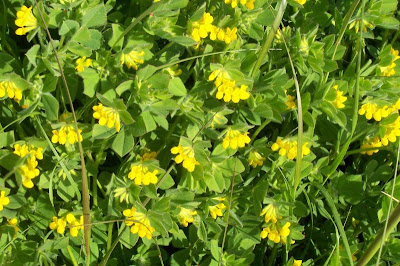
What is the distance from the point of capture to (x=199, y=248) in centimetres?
251

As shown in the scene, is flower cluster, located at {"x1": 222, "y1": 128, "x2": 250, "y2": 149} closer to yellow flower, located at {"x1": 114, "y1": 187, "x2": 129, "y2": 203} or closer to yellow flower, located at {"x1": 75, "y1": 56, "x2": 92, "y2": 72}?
yellow flower, located at {"x1": 114, "y1": 187, "x2": 129, "y2": 203}

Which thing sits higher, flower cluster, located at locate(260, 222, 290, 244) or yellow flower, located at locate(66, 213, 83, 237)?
yellow flower, located at locate(66, 213, 83, 237)

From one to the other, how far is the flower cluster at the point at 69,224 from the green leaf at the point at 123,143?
1.06 ft

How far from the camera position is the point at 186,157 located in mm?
2160

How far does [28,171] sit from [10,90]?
31 cm

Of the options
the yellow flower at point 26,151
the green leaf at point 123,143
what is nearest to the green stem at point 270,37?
the green leaf at point 123,143

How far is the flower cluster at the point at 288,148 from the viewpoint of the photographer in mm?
2328

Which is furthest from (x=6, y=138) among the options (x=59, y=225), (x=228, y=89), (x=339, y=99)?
(x=339, y=99)

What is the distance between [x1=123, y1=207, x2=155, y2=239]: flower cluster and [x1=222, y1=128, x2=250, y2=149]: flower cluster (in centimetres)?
43

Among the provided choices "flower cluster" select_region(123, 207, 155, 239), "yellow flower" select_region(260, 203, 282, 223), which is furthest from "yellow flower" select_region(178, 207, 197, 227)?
"yellow flower" select_region(260, 203, 282, 223)

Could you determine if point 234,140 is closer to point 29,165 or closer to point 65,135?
point 65,135

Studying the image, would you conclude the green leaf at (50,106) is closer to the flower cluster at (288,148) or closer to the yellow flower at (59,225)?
the yellow flower at (59,225)

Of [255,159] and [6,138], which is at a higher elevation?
[6,138]

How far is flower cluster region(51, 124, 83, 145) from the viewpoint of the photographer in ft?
7.03
